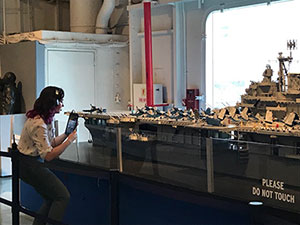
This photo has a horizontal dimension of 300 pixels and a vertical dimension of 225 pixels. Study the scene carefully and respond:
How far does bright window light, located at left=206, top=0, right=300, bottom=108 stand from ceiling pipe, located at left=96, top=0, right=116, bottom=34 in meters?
2.39

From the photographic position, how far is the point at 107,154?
449cm

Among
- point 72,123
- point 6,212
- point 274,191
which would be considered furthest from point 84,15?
point 274,191

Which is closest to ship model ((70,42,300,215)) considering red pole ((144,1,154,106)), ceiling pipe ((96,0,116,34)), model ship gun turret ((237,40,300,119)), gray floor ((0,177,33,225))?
model ship gun turret ((237,40,300,119))

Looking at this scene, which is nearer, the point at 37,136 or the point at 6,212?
the point at 37,136

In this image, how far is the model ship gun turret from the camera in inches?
201

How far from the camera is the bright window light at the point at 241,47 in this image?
734 centimetres

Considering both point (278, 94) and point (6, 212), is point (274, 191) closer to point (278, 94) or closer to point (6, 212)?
point (278, 94)

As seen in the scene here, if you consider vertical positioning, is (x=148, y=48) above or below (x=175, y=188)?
above

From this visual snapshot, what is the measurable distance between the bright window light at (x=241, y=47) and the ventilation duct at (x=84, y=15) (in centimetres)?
295

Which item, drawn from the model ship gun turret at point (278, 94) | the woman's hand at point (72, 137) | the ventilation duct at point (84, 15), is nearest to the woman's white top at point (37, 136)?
the woman's hand at point (72, 137)

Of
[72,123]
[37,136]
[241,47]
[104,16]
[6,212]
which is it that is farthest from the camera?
[104,16]

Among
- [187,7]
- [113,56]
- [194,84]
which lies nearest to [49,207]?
[194,84]

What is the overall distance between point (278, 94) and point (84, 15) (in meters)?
6.09

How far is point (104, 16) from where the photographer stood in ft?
32.8
